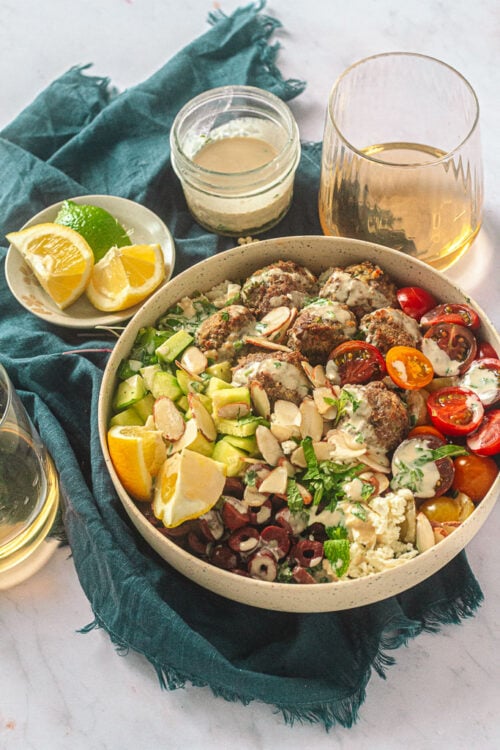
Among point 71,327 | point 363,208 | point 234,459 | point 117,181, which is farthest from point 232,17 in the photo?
point 234,459

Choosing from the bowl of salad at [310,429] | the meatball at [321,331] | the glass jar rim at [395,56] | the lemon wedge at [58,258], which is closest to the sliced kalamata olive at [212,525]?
the bowl of salad at [310,429]

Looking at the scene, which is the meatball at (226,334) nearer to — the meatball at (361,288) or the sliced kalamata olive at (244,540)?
the meatball at (361,288)

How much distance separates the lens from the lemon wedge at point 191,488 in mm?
1985

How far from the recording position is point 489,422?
2125 mm

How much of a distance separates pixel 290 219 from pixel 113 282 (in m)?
0.60

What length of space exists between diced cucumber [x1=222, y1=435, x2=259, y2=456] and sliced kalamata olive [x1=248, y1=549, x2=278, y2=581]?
0.24 meters

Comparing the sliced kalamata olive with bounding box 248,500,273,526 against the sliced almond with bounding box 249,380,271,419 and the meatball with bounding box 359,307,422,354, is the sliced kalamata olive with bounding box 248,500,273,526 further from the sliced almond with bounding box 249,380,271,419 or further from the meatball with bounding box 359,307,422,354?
the meatball with bounding box 359,307,422,354

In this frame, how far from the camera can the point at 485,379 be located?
85.6 inches

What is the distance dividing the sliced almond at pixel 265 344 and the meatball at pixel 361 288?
0.66 feet

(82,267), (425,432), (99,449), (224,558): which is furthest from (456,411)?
(82,267)

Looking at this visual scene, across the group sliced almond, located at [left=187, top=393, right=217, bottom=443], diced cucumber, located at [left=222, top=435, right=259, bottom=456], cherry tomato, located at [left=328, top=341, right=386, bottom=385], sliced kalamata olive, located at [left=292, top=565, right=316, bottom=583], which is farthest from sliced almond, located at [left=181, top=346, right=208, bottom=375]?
sliced kalamata olive, located at [left=292, top=565, right=316, bottom=583]

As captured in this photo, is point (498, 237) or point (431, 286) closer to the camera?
point (431, 286)

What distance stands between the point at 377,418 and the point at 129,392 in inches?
23.8

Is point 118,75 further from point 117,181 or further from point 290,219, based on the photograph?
point 290,219
